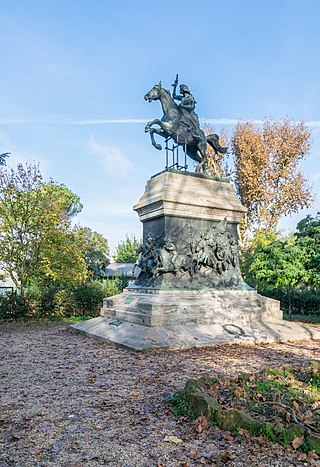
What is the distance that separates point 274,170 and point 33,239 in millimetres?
20530

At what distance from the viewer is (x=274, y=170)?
103ft

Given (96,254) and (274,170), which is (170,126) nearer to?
(274,170)

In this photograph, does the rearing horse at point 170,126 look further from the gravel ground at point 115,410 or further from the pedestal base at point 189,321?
the gravel ground at point 115,410

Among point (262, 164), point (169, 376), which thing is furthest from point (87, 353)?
point (262, 164)

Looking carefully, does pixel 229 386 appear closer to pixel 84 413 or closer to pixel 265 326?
pixel 84 413

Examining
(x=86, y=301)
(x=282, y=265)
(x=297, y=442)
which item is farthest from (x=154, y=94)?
(x=297, y=442)

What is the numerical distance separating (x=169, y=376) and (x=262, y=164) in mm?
26905

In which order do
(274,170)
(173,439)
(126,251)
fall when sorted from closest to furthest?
(173,439), (274,170), (126,251)

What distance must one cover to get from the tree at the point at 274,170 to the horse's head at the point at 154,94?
59.1 ft

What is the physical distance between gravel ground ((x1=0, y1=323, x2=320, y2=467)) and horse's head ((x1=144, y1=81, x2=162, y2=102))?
8877 millimetres

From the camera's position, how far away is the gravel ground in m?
3.66

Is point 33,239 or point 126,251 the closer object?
point 33,239

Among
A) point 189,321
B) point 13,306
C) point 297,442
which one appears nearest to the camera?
point 297,442

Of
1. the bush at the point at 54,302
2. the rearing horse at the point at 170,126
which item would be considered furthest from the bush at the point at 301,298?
the rearing horse at the point at 170,126
